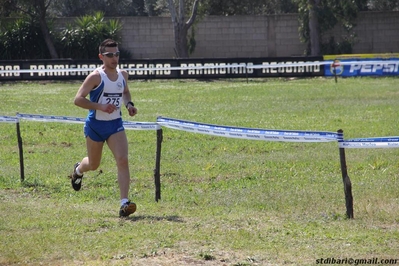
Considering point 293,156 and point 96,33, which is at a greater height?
point 96,33

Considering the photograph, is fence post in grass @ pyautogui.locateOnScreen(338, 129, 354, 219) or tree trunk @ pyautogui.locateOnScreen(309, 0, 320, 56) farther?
tree trunk @ pyautogui.locateOnScreen(309, 0, 320, 56)

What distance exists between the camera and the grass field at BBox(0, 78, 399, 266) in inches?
306

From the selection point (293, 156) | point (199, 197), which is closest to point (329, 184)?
point (199, 197)

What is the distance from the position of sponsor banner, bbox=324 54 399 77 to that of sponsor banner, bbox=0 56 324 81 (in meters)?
0.70

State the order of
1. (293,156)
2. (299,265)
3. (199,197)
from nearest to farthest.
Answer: (299,265) → (199,197) → (293,156)

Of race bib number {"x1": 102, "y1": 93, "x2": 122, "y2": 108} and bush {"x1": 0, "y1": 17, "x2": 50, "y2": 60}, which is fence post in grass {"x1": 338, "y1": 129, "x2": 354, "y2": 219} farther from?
bush {"x1": 0, "y1": 17, "x2": 50, "y2": 60}

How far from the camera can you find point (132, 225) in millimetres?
8906

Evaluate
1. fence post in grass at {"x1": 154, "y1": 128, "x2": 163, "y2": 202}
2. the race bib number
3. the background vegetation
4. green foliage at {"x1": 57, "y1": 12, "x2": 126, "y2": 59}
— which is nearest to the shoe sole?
the race bib number

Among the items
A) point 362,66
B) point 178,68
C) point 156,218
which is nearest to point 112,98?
point 156,218

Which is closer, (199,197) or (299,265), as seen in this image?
(299,265)

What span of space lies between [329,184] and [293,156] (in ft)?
10.1

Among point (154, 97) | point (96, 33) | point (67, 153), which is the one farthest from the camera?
point (96, 33)

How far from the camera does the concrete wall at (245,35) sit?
48.8 m

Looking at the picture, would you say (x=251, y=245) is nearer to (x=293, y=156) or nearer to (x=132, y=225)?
(x=132, y=225)
